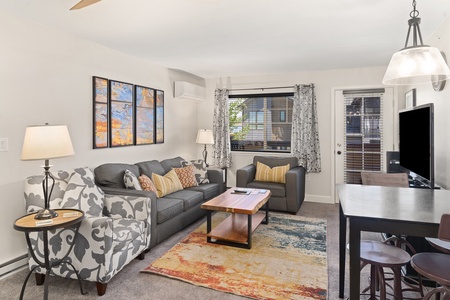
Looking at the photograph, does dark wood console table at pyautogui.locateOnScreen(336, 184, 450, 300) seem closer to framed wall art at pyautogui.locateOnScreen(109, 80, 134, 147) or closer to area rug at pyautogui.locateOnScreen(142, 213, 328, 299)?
area rug at pyautogui.locateOnScreen(142, 213, 328, 299)

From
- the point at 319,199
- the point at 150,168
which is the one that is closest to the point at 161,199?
the point at 150,168

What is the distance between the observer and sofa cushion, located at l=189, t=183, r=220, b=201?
4.20m

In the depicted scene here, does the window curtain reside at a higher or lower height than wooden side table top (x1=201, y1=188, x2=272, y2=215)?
higher

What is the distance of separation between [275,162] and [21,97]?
3.82 meters

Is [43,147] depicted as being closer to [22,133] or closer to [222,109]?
[22,133]

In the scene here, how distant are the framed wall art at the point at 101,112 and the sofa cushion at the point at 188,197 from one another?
45.0 inches

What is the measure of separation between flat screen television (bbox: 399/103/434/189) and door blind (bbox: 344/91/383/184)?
1605 mm

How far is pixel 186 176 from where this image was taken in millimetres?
4352

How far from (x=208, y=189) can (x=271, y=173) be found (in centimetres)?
121

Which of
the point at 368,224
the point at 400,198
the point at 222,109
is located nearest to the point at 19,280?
the point at 368,224

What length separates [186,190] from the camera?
416 cm

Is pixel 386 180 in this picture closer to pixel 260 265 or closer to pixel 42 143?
pixel 260 265

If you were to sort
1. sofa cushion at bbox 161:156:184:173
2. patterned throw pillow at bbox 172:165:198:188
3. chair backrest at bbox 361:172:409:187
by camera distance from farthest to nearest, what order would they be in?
1. sofa cushion at bbox 161:156:184:173
2. patterned throw pillow at bbox 172:165:198:188
3. chair backrest at bbox 361:172:409:187

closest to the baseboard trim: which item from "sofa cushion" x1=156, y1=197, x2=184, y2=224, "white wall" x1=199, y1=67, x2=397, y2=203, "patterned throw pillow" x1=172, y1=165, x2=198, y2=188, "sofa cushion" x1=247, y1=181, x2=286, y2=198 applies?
"white wall" x1=199, y1=67, x2=397, y2=203
